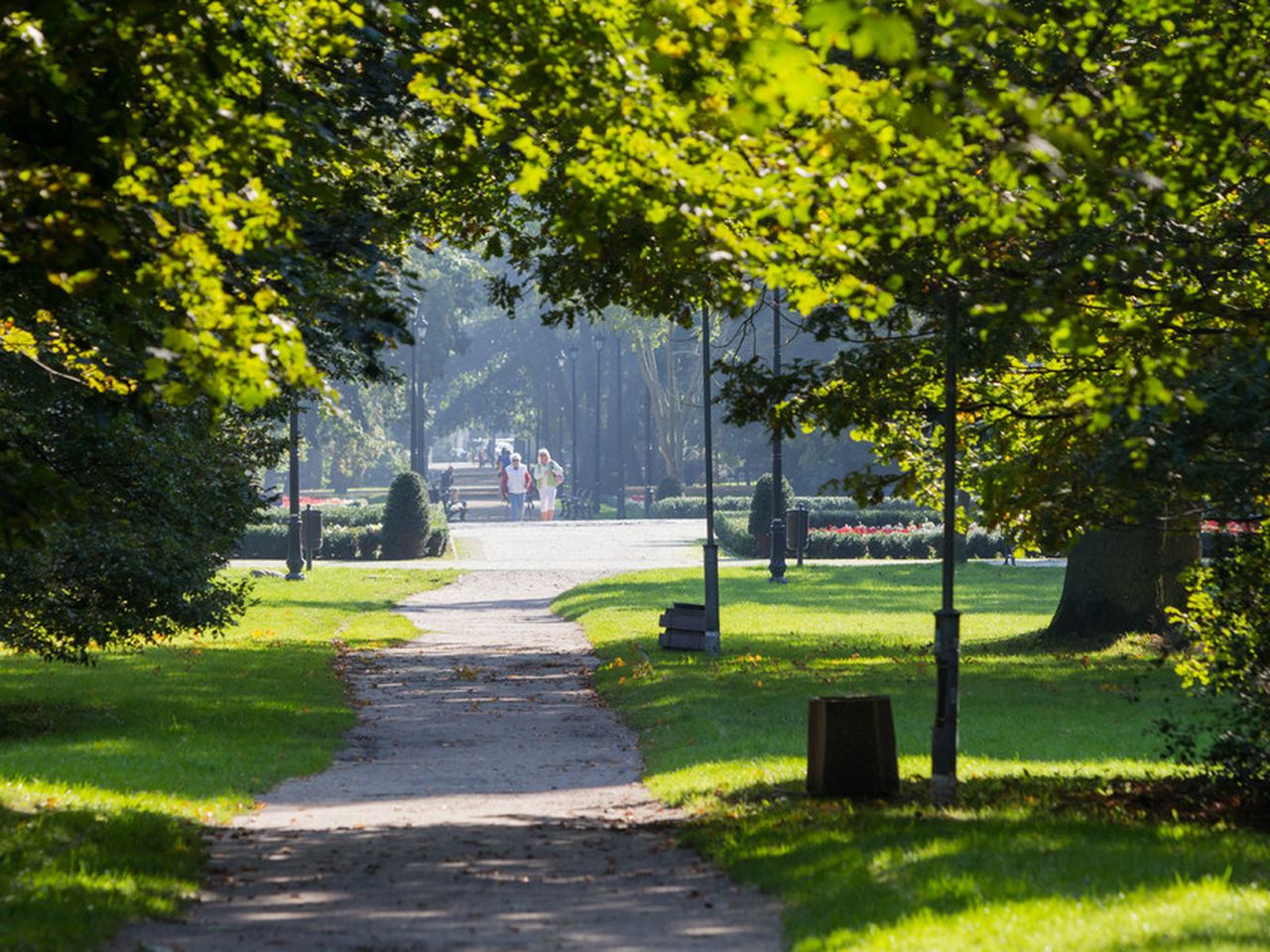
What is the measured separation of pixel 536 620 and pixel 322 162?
57.5 feet

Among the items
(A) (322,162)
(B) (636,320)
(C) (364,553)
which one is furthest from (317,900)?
(B) (636,320)

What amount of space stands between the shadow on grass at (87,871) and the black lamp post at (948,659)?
13.7ft

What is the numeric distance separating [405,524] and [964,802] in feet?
124

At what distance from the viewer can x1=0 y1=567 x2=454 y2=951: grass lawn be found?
8.47 m

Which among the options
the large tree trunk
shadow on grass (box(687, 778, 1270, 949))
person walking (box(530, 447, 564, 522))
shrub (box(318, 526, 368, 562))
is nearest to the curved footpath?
shadow on grass (box(687, 778, 1270, 949))

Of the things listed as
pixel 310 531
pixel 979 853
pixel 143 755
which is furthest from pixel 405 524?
pixel 979 853

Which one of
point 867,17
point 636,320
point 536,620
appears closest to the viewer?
point 867,17

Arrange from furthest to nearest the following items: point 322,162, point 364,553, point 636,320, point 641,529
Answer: point 636,320 → point 641,529 → point 364,553 → point 322,162

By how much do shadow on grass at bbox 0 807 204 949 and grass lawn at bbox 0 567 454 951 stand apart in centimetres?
1

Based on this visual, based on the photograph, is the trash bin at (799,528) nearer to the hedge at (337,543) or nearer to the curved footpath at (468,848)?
the hedge at (337,543)

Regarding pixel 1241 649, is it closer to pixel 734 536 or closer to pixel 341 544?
pixel 341 544

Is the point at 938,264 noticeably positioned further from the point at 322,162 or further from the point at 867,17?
the point at 867,17

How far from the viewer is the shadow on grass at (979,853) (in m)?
7.77

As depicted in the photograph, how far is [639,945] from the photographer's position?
24.6 feet
